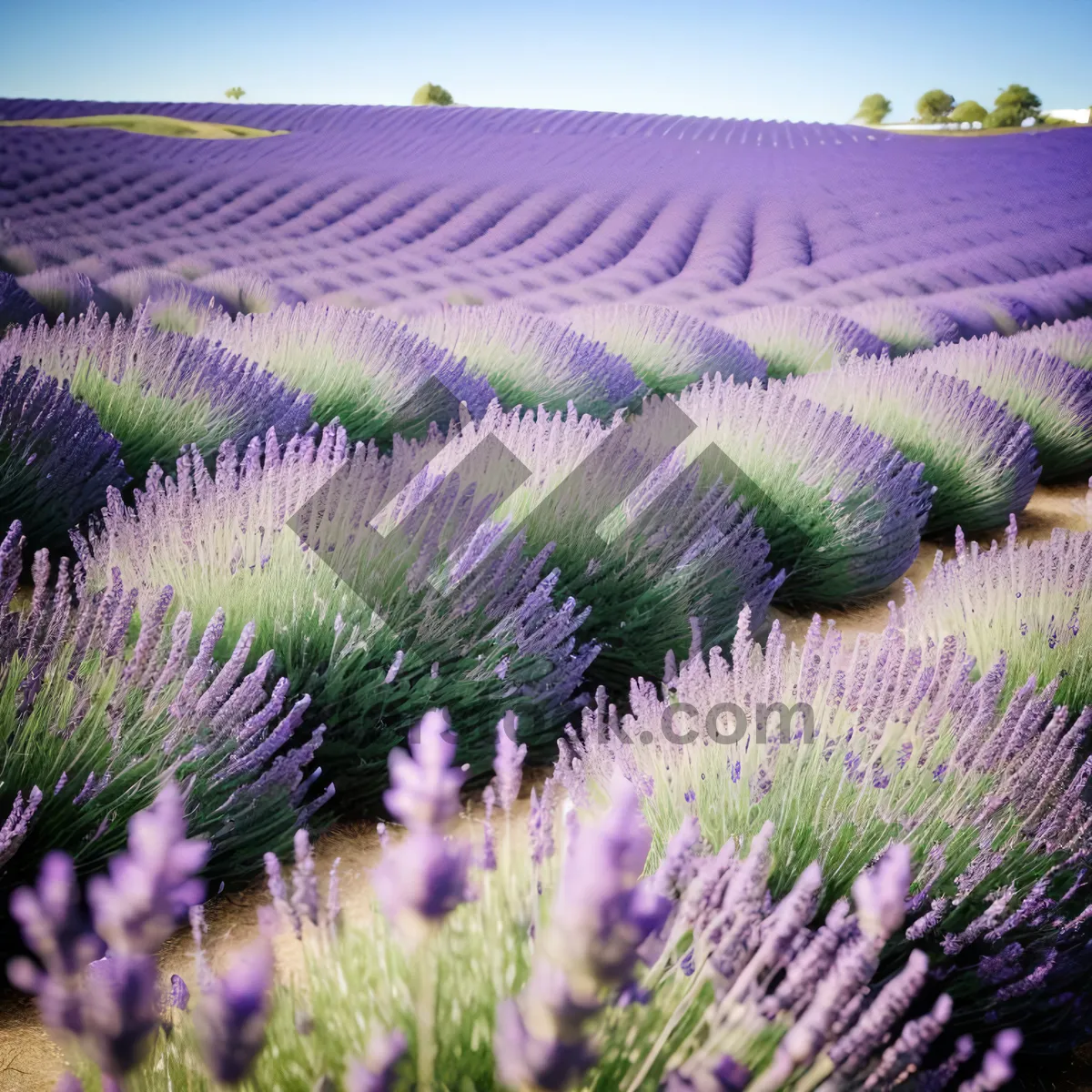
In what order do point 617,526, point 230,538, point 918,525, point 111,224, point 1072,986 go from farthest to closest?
point 111,224, point 918,525, point 617,526, point 230,538, point 1072,986

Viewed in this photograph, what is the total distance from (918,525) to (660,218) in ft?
29.2

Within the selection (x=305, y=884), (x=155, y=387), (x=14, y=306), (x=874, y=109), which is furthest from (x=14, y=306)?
(x=874, y=109)

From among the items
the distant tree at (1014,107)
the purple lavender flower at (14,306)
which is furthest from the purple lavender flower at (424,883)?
the distant tree at (1014,107)

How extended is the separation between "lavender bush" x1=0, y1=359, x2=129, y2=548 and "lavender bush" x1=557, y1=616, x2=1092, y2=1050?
1.54m

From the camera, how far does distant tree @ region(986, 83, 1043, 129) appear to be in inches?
517

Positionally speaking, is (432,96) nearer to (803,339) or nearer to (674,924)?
(803,339)

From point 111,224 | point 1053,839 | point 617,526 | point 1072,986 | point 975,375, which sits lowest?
point 1072,986

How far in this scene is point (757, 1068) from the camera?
0.75m

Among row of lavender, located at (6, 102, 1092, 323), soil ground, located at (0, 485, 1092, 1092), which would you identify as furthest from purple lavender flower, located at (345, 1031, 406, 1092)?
row of lavender, located at (6, 102, 1092, 323)

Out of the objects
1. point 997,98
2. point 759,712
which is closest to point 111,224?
point 759,712

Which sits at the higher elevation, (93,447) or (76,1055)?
(93,447)

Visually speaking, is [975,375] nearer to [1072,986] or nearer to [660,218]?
[1072,986]

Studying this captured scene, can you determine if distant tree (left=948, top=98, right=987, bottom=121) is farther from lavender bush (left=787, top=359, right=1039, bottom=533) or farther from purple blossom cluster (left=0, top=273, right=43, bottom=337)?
purple blossom cluster (left=0, top=273, right=43, bottom=337)

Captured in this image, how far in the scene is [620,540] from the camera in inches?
77.9
